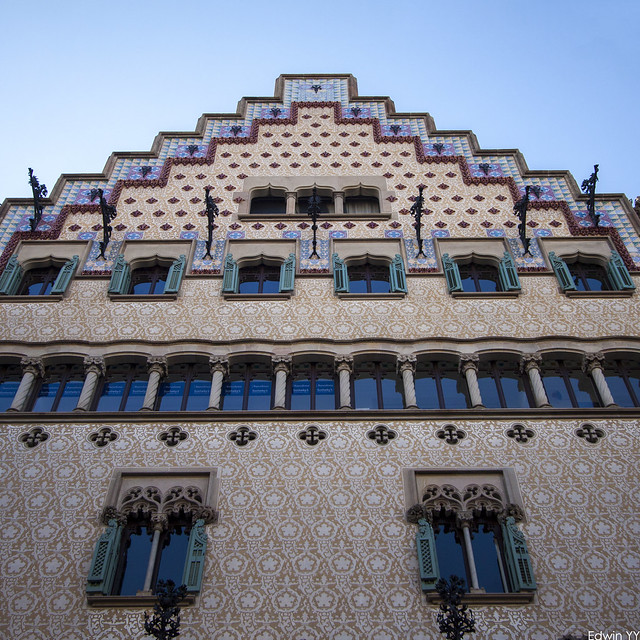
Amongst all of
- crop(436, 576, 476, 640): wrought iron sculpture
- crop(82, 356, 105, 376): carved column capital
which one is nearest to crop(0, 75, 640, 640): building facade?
crop(82, 356, 105, 376): carved column capital

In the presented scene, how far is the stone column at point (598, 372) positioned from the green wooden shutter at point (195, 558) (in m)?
4.88

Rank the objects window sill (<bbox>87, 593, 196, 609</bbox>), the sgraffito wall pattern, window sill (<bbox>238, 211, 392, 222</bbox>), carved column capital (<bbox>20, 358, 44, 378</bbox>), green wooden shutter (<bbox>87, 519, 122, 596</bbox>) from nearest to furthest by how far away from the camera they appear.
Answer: the sgraffito wall pattern → window sill (<bbox>87, 593, 196, 609</bbox>) → green wooden shutter (<bbox>87, 519, 122, 596</bbox>) → carved column capital (<bbox>20, 358, 44, 378</bbox>) → window sill (<bbox>238, 211, 392, 222</bbox>)

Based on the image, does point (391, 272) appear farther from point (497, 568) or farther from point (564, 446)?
point (497, 568)

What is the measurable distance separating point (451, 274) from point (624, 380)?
9.00 feet

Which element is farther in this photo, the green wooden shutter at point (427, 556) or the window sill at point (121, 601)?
the green wooden shutter at point (427, 556)

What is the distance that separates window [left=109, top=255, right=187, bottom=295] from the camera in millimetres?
11242

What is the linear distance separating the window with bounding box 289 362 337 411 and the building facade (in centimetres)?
3

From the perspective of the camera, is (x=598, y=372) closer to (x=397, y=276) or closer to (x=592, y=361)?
(x=592, y=361)

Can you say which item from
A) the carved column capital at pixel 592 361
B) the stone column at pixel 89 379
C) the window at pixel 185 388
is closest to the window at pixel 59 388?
the stone column at pixel 89 379

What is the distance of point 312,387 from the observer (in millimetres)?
9867

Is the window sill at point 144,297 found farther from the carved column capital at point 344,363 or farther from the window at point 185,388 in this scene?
the carved column capital at point 344,363

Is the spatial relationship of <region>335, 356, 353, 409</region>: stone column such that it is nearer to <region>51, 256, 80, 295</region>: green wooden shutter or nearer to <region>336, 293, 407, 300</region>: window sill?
<region>336, 293, 407, 300</region>: window sill

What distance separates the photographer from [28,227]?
12.7 meters

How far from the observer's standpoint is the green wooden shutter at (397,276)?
11.2 metres
